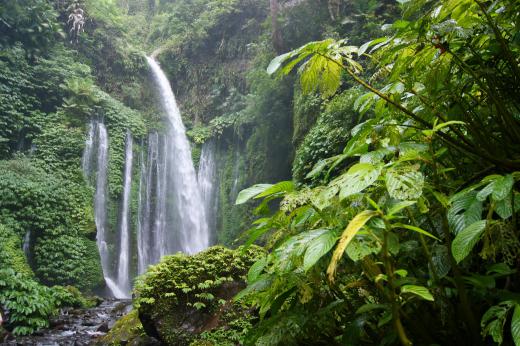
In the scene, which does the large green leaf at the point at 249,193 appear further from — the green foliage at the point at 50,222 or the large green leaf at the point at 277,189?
the green foliage at the point at 50,222

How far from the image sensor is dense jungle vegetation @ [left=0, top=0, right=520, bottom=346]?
1.05 metres

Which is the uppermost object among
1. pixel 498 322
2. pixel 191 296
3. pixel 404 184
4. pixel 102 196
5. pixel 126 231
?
pixel 102 196

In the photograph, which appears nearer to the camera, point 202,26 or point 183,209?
point 183,209

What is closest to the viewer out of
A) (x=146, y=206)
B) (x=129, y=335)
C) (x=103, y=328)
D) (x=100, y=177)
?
(x=129, y=335)

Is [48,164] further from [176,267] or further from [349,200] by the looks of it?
[349,200]

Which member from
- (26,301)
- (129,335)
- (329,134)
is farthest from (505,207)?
(26,301)

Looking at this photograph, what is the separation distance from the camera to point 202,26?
18859 mm

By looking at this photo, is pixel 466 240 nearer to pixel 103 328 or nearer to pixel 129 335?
Answer: pixel 129 335

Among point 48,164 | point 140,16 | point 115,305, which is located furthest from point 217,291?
point 140,16

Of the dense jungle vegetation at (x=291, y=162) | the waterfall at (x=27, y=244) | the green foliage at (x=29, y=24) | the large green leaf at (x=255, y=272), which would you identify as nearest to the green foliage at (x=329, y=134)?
the dense jungle vegetation at (x=291, y=162)

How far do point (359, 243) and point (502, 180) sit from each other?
40cm

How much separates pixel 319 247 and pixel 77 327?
8234 mm

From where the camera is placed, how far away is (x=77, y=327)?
24.8 ft

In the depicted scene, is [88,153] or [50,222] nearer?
[50,222]
